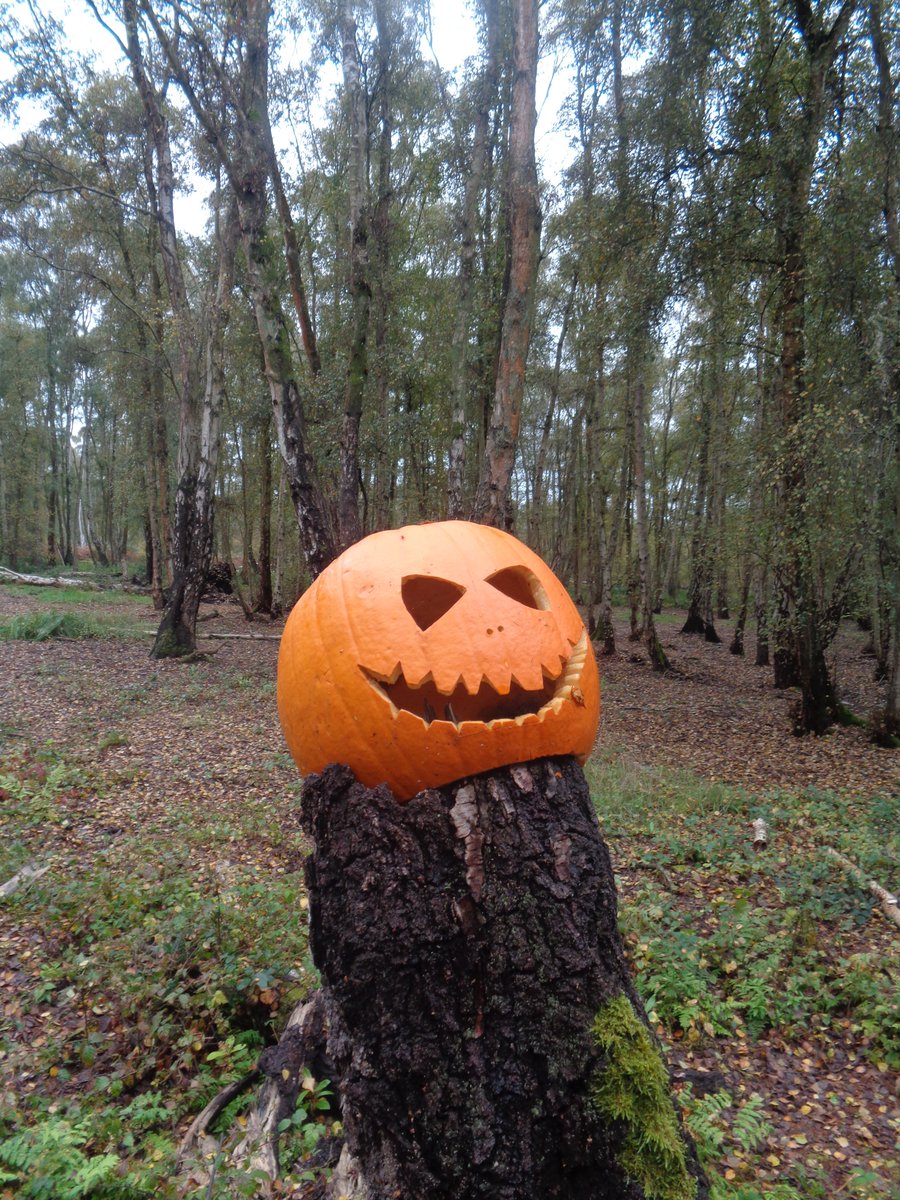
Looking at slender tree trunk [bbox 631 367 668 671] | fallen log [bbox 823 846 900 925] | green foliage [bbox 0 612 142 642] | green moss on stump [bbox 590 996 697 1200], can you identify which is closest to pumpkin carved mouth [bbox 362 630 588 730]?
green moss on stump [bbox 590 996 697 1200]

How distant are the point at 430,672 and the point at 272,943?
2.25m

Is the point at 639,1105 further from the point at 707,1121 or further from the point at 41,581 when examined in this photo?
the point at 41,581

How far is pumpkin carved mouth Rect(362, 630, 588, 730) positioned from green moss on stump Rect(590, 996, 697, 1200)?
0.84 m

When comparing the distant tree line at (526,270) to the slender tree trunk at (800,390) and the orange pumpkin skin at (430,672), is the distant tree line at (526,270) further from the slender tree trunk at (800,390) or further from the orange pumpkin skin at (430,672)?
the orange pumpkin skin at (430,672)

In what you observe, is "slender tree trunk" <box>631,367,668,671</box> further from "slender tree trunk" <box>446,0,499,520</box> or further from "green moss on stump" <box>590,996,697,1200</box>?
"green moss on stump" <box>590,996,697,1200</box>

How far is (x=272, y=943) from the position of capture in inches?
134

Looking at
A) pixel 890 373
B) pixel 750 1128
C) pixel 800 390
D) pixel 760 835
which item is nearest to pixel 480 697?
pixel 750 1128

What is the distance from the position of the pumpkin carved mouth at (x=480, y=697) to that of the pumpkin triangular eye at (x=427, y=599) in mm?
384

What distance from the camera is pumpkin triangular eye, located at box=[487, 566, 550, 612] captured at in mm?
2363

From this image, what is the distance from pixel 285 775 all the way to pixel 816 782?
5545 millimetres

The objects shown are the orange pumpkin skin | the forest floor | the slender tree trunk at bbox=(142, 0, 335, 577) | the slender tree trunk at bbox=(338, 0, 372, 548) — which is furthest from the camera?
the slender tree trunk at bbox=(338, 0, 372, 548)

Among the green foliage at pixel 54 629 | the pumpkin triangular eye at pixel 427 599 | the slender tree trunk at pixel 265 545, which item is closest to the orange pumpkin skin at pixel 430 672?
the pumpkin triangular eye at pixel 427 599

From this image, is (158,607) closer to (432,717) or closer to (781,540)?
Answer: (781,540)

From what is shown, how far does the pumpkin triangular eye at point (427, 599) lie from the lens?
2465mm
